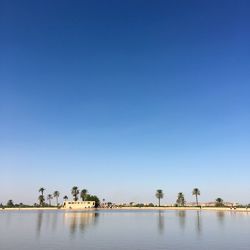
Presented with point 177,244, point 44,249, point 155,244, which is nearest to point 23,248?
point 44,249

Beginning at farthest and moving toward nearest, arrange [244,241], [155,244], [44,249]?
[244,241]
[155,244]
[44,249]

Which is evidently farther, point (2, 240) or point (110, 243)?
point (2, 240)

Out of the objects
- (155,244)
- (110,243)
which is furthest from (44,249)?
(155,244)

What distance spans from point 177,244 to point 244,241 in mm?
10307

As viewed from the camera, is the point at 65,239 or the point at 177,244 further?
the point at 65,239

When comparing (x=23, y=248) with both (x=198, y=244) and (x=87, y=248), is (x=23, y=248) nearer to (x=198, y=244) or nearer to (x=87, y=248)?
(x=87, y=248)

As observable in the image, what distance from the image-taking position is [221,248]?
39.5m

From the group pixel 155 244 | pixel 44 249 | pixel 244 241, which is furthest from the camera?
pixel 244 241

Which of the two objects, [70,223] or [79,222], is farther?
[79,222]

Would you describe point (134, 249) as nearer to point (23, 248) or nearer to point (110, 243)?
point (110, 243)

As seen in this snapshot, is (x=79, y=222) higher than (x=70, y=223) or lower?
higher

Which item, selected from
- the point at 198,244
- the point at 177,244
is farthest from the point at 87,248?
the point at 198,244

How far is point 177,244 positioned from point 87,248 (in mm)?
11935

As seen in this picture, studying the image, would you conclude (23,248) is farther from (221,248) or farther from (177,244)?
(221,248)
